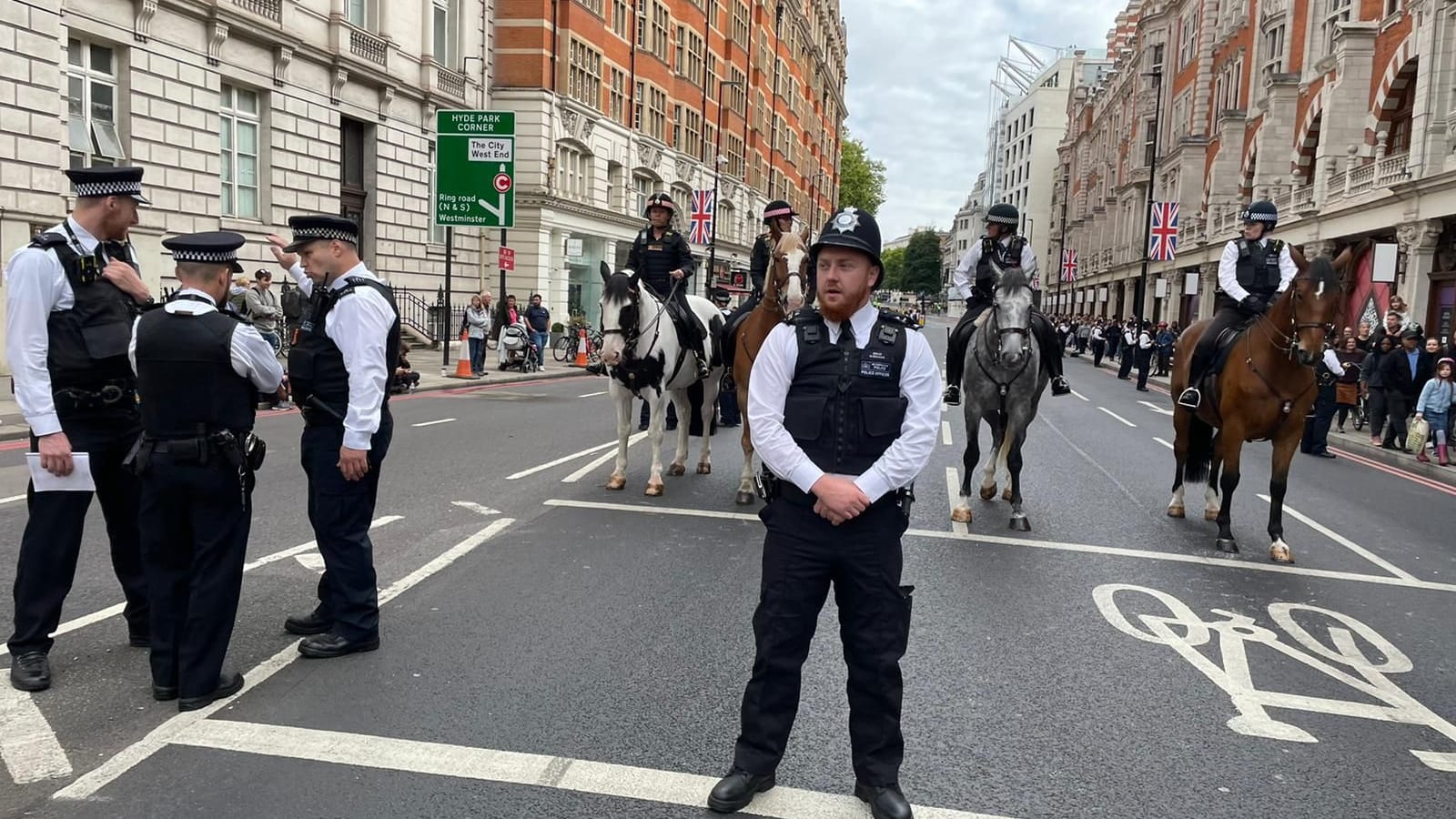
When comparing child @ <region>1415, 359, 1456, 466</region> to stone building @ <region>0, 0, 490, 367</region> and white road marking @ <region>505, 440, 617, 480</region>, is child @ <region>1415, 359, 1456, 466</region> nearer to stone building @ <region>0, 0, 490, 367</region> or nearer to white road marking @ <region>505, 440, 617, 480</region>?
white road marking @ <region>505, 440, 617, 480</region>

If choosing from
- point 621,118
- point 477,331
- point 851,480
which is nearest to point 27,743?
point 851,480

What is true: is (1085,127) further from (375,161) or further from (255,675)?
(255,675)

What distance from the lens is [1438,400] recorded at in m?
14.9

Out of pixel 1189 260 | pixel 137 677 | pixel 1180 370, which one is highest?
pixel 1189 260

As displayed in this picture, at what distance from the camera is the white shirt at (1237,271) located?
8.41 metres

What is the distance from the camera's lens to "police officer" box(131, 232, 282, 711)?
13.6 ft

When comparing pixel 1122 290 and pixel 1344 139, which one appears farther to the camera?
pixel 1122 290

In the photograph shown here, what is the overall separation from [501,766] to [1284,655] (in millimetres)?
4255

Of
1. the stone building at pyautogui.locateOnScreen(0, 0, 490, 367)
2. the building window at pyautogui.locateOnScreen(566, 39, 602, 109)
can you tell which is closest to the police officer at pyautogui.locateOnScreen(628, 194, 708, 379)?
the stone building at pyautogui.locateOnScreen(0, 0, 490, 367)

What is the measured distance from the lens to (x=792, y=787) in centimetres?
376

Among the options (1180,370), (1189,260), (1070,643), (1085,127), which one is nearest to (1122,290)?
(1189,260)

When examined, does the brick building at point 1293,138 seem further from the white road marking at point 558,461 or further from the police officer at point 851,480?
the police officer at point 851,480

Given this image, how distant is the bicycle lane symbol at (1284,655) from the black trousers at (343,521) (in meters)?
4.16

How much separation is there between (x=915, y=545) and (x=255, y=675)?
4820mm
